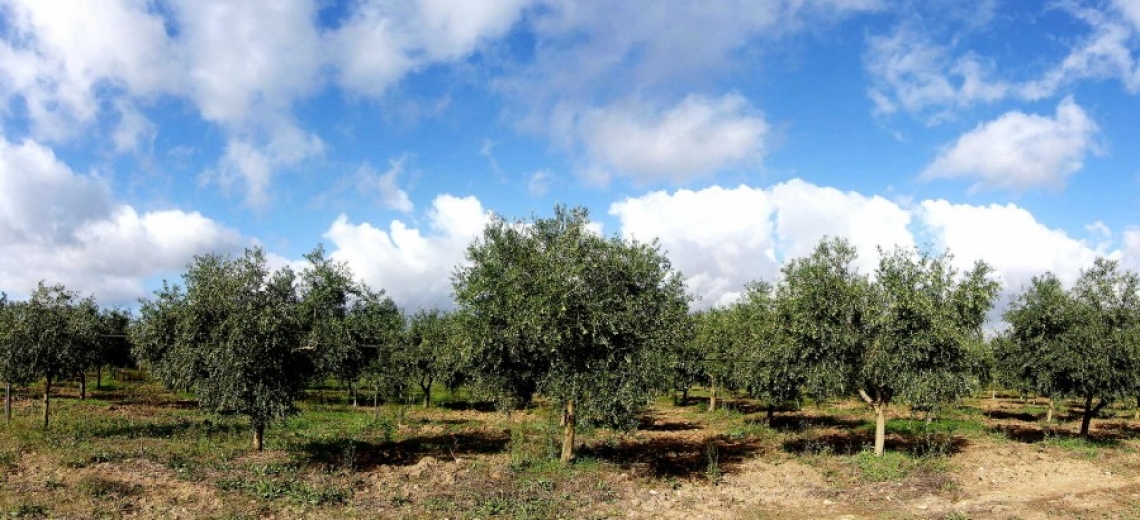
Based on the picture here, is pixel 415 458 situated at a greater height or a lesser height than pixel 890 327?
lesser

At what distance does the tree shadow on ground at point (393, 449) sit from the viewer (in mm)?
28777

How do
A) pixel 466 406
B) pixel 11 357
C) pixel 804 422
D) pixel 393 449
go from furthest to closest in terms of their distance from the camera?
pixel 466 406, pixel 804 422, pixel 11 357, pixel 393 449

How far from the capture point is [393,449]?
108ft

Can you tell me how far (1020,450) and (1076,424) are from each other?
20.5 metres

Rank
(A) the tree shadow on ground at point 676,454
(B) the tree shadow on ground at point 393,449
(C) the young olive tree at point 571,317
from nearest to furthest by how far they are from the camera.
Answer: (C) the young olive tree at point 571,317 < (A) the tree shadow on ground at point 676,454 < (B) the tree shadow on ground at point 393,449

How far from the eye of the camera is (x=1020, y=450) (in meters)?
33.6

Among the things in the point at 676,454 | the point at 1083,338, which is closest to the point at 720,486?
the point at 676,454

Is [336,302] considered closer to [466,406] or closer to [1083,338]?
[466,406]

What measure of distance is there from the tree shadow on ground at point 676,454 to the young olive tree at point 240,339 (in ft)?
48.4

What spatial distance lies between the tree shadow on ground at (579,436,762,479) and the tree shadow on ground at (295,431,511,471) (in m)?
6.19

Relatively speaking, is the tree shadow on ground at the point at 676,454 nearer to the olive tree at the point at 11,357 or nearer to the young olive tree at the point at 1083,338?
the young olive tree at the point at 1083,338

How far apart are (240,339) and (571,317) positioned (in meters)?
14.0

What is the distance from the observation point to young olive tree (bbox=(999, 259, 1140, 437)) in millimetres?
34906

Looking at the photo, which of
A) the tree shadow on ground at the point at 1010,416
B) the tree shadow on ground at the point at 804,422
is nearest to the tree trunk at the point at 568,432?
the tree shadow on ground at the point at 804,422
